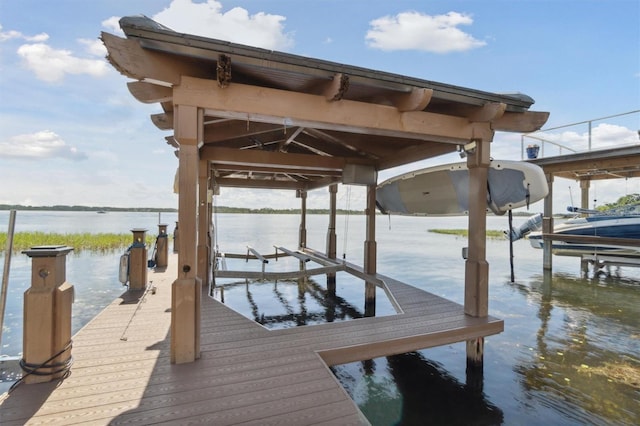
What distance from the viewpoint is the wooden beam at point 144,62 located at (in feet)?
9.59

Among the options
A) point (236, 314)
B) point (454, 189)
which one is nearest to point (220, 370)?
point (236, 314)

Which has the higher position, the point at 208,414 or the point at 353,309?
the point at 208,414

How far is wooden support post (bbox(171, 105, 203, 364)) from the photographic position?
332 cm

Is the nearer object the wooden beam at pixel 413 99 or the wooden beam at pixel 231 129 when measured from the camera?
the wooden beam at pixel 413 99

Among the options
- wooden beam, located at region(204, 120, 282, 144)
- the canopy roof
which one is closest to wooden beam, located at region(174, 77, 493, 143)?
the canopy roof

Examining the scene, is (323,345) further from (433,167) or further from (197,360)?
(433,167)

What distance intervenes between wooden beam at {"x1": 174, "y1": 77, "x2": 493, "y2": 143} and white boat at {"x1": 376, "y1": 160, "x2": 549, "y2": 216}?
37.8 inches

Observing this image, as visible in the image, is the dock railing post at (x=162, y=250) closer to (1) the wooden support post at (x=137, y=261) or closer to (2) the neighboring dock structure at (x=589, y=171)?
(1) the wooden support post at (x=137, y=261)

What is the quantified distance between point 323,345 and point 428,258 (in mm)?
16462

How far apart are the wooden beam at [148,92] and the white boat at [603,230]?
14.1 meters

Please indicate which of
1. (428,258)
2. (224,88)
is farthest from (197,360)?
(428,258)

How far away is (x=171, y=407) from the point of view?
8.41 feet

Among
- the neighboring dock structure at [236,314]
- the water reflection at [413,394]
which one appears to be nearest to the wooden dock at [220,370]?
the neighboring dock structure at [236,314]

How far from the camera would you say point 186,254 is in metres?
3.36
